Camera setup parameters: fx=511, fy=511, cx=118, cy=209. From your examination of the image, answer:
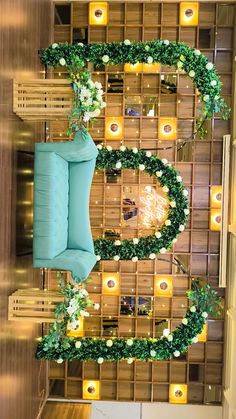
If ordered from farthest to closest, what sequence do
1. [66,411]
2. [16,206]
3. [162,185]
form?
[66,411] < [162,185] < [16,206]

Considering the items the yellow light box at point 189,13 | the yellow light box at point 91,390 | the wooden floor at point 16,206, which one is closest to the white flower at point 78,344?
the wooden floor at point 16,206

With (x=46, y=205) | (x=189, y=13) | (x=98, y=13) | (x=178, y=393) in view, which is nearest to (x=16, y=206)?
(x=46, y=205)

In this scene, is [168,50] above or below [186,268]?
above

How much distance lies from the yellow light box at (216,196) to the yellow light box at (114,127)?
1.24m

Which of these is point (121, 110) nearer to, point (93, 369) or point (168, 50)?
point (168, 50)

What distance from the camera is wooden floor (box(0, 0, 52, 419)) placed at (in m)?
4.04

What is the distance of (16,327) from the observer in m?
4.48

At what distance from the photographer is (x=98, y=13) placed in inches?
233

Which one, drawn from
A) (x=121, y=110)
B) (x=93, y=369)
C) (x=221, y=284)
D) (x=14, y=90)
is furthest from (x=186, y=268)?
(x=14, y=90)

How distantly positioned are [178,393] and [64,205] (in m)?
2.85

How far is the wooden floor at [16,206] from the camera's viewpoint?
4.04 meters

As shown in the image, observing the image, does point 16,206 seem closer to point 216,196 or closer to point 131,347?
point 131,347

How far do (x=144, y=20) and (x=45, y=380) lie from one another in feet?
14.1

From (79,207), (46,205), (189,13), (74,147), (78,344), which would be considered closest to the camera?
(46,205)
